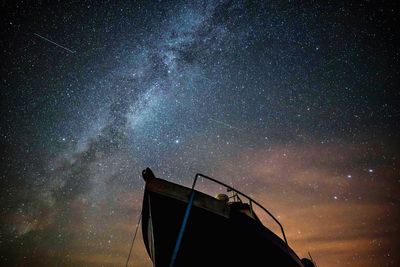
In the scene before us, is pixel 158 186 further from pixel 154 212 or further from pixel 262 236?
pixel 262 236

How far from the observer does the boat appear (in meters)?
5.39

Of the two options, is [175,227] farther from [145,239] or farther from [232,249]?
[145,239]

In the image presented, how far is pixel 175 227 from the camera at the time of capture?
5.48 metres

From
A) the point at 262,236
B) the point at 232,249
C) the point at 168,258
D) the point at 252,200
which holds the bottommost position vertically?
the point at 168,258

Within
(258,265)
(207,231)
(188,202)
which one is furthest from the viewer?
(258,265)

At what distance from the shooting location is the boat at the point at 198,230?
212 inches

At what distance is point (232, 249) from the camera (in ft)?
18.9

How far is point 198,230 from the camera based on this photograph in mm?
5609

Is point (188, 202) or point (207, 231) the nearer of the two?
point (188, 202)

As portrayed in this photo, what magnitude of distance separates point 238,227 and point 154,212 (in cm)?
194

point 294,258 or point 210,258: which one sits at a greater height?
point 294,258

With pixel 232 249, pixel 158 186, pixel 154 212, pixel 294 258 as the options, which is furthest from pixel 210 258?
pixel 294 258

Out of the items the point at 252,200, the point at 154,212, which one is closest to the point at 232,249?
the point at 252,200

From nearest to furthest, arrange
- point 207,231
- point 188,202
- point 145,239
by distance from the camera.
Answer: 1. point 188,202
2. point 207,231
3. point 145,239
